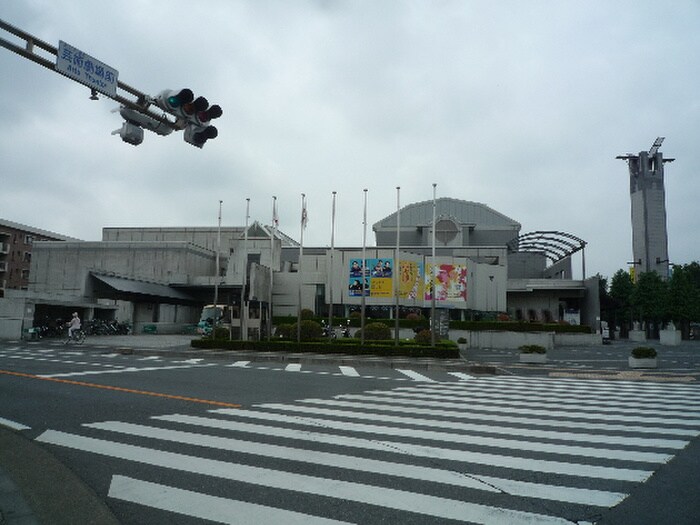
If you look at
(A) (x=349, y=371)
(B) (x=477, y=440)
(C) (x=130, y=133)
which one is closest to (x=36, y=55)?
(C) (x=130, y=133)

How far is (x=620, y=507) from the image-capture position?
457 cm

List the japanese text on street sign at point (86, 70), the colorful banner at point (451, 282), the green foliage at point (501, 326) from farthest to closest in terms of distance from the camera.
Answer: the colorful banner at point (451, 282), the green foliage at point (501, 326), the japanese text on street sign at point (86, 70)

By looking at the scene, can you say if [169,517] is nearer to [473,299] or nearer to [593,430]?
[593,430]

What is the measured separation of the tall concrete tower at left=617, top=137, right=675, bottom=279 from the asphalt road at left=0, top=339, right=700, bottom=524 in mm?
69868

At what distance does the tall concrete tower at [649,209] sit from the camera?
73125mm

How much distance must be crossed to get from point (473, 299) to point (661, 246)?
39.1 meters

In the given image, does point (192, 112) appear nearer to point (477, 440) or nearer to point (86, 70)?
point (86, 70)

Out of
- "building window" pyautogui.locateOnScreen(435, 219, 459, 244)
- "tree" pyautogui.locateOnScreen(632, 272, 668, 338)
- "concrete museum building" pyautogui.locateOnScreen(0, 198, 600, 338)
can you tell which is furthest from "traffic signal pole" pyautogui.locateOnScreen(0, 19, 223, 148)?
"tree" pyautogui.locateOnScreen(632, 272, 668, 338)

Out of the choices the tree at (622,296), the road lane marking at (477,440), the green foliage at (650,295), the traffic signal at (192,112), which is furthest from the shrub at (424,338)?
the tree at (622,296)

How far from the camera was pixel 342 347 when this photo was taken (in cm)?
2569

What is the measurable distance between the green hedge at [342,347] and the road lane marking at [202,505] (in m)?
20.0

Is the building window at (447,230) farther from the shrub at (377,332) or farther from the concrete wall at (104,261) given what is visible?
the shrub at (377,332)

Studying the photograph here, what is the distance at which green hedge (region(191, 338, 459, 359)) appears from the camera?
24078 millimetres

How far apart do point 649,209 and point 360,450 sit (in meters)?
81.9
